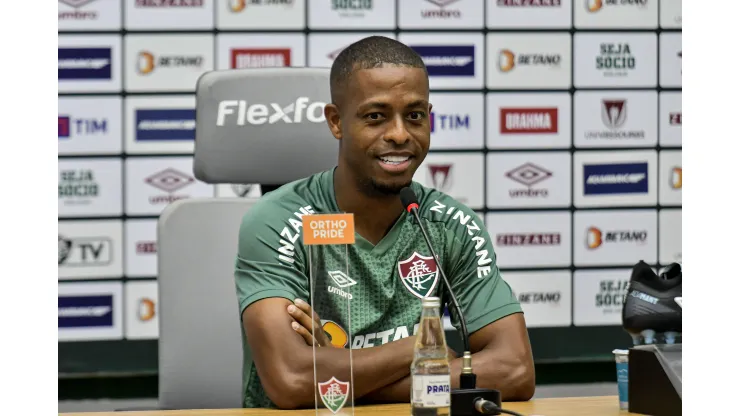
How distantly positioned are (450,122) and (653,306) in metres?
2.48

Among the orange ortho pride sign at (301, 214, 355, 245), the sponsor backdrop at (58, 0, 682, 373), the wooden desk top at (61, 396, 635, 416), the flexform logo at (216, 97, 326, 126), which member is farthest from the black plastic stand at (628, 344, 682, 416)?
the sponsor backdrop at (58, 0, 682, 373)

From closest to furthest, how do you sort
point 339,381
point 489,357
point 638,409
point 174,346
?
point 339,381, point 638,409, point 489,357, point 174,346

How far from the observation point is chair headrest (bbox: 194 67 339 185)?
1.91m

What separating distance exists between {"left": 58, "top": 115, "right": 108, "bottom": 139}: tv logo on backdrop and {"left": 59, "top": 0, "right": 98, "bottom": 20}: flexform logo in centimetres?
A: 42

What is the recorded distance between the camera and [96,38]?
370 cm

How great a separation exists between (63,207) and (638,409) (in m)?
2.90

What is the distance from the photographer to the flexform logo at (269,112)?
1902 mm

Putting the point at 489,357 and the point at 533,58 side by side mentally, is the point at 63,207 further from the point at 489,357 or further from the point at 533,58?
the point at 489,357

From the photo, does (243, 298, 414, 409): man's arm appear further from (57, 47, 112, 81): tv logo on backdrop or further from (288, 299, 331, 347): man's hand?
(57, 47, 112, 81): tv logo on backdrop

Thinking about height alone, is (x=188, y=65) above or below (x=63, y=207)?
above

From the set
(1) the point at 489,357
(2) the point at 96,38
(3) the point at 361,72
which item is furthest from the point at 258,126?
(2) the point at 96,38

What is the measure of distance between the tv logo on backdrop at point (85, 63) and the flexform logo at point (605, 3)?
210cm

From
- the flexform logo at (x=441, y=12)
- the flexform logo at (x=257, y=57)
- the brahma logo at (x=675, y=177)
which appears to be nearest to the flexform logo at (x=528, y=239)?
the brahma logo at (x=675, y=177)

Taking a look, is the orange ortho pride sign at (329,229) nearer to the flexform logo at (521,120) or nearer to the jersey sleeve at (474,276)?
the jersey sleeve at (474,276)
